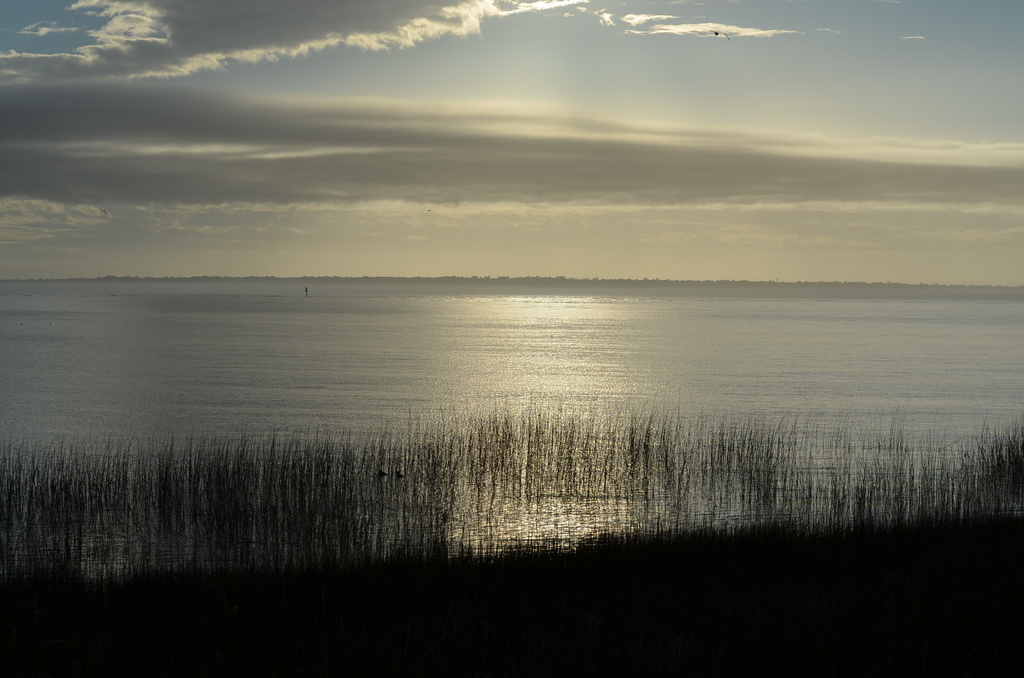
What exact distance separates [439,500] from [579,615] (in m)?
10.3

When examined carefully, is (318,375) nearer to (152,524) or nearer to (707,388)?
(707,388)

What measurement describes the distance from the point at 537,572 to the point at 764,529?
4.80 meters

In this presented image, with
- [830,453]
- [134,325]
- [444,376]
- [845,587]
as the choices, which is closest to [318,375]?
[444,376]

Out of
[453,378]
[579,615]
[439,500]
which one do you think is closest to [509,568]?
[579,615]

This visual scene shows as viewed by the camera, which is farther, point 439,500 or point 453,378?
point 453,378

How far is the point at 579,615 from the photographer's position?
10984mm

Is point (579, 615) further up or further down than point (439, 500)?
further up

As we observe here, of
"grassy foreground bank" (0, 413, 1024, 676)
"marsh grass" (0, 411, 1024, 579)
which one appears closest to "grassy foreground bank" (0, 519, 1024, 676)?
"grassy foreground bank" (0, 413, 1024, 676)

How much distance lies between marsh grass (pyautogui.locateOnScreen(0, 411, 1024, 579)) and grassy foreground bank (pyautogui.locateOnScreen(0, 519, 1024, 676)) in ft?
4.52

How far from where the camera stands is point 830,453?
29.2 metres

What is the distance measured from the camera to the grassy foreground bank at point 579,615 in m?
9.02

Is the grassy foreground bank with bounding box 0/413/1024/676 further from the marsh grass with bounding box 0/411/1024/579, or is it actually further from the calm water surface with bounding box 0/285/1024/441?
the calm water surface with bounding box 0/285/1024/441

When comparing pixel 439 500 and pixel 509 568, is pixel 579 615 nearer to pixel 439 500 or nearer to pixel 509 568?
pixel 509 568

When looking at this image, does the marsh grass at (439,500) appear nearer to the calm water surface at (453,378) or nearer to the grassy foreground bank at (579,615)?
the grassy foreground bank at (579,615)
